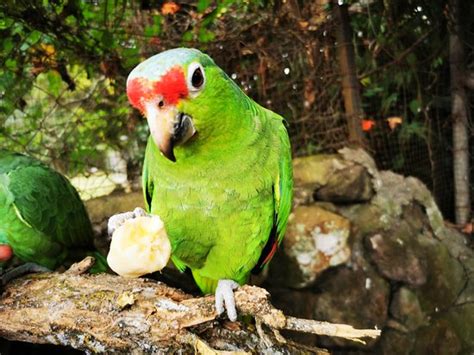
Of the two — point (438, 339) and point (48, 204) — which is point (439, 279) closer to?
point (438, 339)

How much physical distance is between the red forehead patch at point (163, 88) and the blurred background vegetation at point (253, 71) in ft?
3.03

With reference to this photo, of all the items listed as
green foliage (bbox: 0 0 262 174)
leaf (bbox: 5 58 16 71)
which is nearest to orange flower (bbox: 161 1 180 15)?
green foliage (bbox: 0 0 262 174)

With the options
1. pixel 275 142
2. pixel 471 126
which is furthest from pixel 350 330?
pixel 471 126

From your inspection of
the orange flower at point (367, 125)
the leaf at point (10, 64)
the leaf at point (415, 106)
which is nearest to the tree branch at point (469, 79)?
the leaf at point (415, 106)

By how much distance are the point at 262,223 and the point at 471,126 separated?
7.46 ft

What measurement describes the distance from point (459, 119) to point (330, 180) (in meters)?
1.14

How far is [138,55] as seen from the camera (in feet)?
7.39

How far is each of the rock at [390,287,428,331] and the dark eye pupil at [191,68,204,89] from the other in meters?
1.93

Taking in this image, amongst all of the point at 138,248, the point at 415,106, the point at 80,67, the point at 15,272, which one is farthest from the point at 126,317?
the point at 415,106

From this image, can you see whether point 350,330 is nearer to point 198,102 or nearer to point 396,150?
point 198,102

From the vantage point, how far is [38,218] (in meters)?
1.75

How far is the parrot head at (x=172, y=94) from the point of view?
1.03m

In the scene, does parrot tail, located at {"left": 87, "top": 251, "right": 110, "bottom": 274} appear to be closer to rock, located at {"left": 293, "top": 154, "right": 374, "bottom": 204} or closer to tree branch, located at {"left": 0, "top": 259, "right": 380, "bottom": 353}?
tree branch, located at {"left": 0, "top": 259, "right": 380, "bottom": 353}

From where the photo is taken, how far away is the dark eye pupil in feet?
3.51
